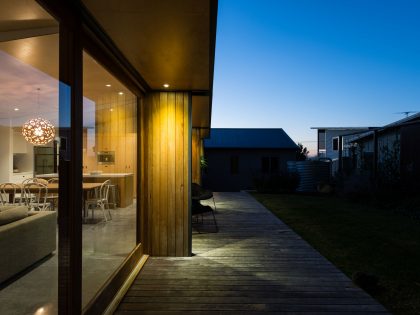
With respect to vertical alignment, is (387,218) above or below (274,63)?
below

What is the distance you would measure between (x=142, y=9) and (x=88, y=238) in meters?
1.74

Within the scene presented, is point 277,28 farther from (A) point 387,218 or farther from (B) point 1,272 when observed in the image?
(B) point 1,272

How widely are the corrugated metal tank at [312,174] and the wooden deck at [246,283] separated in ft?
32.5

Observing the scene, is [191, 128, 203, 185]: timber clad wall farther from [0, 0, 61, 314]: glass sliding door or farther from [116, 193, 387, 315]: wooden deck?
[0, 0, 61, 314]: glass sliding door

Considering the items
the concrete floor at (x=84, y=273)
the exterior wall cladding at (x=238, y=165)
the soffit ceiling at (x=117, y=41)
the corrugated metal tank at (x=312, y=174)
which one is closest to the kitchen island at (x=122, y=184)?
the concrete floor at (x=84, y=273)

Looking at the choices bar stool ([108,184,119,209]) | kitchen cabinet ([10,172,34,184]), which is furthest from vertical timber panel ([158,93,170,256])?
kitchen cabinet ([10,172,34,184])

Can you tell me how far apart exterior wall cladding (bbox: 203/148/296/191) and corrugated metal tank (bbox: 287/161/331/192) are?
328 cm

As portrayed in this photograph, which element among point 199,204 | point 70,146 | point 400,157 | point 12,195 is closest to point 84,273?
point 70,146

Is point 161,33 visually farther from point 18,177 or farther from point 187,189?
point 187,189

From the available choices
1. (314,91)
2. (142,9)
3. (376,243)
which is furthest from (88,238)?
(314,91)

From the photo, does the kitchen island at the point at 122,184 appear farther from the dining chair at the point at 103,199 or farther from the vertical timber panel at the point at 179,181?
the vertical timber panel at the point at 179,181

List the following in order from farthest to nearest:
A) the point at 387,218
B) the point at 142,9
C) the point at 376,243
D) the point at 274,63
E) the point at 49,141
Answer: the point at 274,63 < the point at 387,218 < the point at 376,243 < the point at 49,141 < the point at 142,9

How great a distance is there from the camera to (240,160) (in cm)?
1900

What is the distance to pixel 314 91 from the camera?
25.2 m
